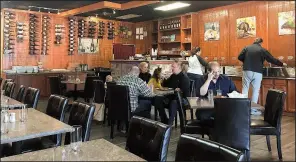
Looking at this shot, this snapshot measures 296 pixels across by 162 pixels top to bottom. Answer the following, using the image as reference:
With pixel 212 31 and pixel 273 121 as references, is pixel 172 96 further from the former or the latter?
pixel 212 31

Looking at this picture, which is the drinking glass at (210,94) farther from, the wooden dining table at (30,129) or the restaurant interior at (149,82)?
A: the wooden dining table at (30,129)

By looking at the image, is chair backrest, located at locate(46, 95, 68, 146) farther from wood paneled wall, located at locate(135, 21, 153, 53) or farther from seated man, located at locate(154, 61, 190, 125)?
wood paneled wall, located at locate(135, 21, 153, 53)

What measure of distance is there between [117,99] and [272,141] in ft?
7.51

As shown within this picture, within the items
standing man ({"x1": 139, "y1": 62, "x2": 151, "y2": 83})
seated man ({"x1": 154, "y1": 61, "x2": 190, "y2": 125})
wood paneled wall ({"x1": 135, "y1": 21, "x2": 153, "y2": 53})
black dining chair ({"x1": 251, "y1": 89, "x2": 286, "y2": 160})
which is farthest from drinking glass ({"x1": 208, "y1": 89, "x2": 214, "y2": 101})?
wood paneled wall ({"x1": 135, "y1": 21, "x2": 153, "y2": 53})

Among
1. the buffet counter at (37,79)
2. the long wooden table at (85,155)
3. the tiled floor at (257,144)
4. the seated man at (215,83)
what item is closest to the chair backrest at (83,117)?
the long wooden table at (85,155)

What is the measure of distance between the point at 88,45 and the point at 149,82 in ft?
16.1

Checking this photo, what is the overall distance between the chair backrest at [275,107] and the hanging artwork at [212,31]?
2240mm

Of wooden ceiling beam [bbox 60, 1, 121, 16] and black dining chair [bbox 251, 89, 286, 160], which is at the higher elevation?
wooden ceiling beam [bbox 60, 1, 121, 16]

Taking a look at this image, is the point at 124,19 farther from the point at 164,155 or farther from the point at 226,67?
the point at 164,155

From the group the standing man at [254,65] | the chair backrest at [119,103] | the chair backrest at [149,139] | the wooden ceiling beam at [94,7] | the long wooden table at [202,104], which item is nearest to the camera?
the chair backrest at [149,139]

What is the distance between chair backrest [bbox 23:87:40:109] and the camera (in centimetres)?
345

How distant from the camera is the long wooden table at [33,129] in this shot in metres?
1.80

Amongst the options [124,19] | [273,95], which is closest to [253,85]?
[273,95]

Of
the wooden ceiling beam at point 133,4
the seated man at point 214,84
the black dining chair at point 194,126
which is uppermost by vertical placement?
the wooden ceiling beam at point 133,4
